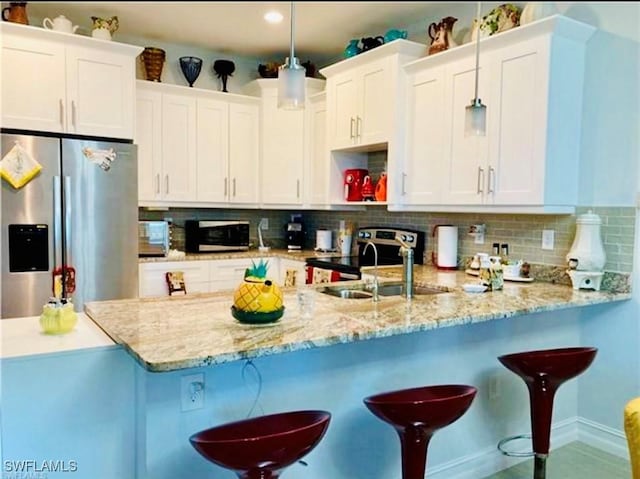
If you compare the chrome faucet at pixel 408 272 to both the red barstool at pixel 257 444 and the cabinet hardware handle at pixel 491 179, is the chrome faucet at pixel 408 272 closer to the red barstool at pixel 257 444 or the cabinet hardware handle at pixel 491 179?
the cabinet hardware handle at pixel 491 179

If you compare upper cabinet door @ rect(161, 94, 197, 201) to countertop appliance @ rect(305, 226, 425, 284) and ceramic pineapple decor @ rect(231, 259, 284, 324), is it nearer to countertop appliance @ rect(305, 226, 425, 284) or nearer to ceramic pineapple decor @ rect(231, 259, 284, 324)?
countertop appliance @ rect(305, 226, 425, 284)

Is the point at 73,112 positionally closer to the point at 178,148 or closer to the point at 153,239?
the point at 178,148

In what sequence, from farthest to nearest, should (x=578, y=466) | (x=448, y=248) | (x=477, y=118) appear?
(x=448, y=248) < (x=578, y=466) < (x=477, y=118)

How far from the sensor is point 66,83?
3434 mm

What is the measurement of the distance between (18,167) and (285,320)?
7.14 ft

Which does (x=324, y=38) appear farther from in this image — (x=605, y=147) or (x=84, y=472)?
(x=84, y=472)

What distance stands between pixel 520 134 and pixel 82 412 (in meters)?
2.52

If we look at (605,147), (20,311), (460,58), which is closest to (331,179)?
Answer: (460,58)

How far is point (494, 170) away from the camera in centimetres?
299

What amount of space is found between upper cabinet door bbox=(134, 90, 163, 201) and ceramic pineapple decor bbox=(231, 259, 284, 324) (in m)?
2.67

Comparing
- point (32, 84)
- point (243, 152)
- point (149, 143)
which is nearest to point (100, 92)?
point (32, 84)

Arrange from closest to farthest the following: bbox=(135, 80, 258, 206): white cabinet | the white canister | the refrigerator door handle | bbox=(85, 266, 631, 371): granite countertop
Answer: bbox=(85, 266, 631, 371): granite countertop < the refrigerator door handle < bbox=(135, 80, 258, 206): white cabinet < the white canister

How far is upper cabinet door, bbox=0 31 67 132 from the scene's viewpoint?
3234mm

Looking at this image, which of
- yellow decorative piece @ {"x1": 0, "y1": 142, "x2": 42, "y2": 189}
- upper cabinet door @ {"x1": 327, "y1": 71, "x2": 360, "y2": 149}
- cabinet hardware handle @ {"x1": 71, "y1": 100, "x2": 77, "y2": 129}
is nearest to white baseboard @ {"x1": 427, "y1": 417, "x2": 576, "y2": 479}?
upper cabinet door @ {"x1": 327, "y1": 71, "x2": 360, "y2": 149}
